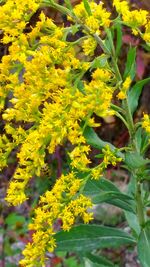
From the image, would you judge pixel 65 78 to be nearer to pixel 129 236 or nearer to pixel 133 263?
pixel 129 236

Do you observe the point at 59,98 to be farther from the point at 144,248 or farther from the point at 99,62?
the point at 144,248

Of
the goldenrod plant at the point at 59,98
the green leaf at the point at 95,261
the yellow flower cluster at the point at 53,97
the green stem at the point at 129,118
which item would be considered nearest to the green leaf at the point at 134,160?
the goldenrod plant at the point at 59,98

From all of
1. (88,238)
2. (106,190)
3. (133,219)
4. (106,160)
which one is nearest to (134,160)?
(106,160)

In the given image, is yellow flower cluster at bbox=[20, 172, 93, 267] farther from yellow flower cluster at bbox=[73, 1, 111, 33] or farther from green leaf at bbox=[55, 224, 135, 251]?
yellow flower cluster at bbox=[73, 1, 111, 33]

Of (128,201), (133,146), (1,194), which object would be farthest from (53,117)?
(1,194)

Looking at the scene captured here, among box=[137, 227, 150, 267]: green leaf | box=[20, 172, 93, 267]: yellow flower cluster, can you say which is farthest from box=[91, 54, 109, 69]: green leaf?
box=[137, 227, 150, 267]: green leaf
